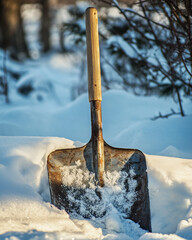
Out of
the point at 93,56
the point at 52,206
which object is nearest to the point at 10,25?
the point at 93,56

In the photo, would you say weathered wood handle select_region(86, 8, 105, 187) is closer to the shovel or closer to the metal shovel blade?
the shovel

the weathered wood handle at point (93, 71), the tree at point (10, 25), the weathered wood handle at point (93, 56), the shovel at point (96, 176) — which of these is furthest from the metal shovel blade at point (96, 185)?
the tree at point (10, 25)

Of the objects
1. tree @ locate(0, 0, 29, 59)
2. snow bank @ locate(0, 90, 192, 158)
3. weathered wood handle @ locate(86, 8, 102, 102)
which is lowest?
snow bank @ locate(0, 90, 192, 158)

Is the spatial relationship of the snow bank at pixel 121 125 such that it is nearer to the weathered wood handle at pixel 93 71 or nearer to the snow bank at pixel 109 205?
the snow bank at pixel 109 205

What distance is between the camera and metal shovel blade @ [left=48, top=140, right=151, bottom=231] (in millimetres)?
1408

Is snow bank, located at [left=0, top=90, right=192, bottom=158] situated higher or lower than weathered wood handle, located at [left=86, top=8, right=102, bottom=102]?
lower

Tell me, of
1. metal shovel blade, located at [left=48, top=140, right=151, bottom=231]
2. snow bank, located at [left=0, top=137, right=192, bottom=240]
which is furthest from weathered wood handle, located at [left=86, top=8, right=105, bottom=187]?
snow bank, located at [left=0, top=137, right=192, bottom=240]

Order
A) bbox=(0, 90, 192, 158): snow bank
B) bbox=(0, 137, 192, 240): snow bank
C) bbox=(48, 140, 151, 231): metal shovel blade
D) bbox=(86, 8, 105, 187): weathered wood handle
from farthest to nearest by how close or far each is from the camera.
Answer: bbox=(0, 90, 192, 158): snow bank, bbox=(86, 8, 105, 187): weathered wood handle, bbox=(48, 140, 151, 231): metal shovel blade, bbox=(0, 137, 192, 240): snow bank

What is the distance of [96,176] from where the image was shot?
4.95 feet

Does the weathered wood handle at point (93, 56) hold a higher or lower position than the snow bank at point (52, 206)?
higher

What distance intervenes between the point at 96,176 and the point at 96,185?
0.05 metres

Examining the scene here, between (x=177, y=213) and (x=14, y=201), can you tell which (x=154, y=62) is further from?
(x=14, y=201)

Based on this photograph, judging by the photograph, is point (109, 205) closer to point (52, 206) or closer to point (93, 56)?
point (52, 206)

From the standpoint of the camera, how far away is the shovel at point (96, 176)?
4.63 feet
